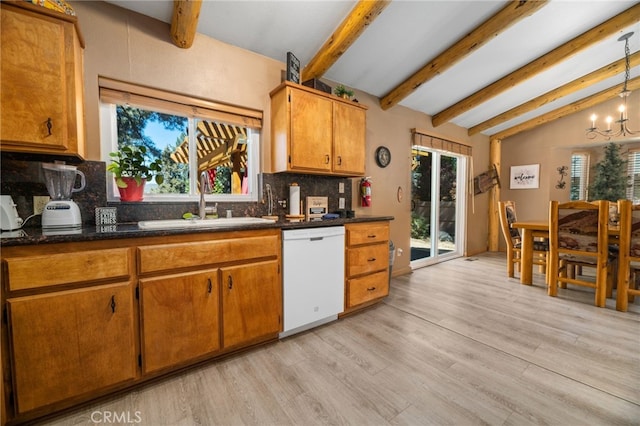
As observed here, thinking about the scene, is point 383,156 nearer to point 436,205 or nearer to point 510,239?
point 436,205

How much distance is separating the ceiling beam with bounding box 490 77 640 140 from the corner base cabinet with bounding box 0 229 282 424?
19.1 ft

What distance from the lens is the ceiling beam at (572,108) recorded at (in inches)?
167

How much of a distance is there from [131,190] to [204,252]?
827 millimetres

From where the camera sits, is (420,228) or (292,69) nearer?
(292,69)

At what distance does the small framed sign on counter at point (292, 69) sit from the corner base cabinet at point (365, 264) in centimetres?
146

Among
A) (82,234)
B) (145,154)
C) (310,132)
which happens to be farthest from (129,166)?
(310,132)

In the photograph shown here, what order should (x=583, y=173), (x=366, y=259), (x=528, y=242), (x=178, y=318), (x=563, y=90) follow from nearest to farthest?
(x=178, y=318) < (x=366, y=259) < (x=528, y=242) < (x=563, y=90) < (x=583, y=173)

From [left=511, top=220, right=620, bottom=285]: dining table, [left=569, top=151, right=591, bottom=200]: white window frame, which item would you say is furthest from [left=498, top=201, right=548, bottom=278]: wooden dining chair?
[left=569, top=151, right=591, bottom=200]: white window frame

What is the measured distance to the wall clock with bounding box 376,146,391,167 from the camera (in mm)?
3514

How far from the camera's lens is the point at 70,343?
4.39 ft

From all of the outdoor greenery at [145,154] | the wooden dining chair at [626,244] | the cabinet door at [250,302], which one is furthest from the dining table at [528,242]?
the outdoor greenery at [145,154]

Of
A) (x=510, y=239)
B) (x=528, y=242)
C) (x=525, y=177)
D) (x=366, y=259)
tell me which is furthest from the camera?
(x=525, y=177)

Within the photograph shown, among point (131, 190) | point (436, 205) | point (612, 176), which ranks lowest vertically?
point (436, 205)

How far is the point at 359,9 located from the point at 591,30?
2886mm
